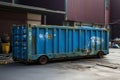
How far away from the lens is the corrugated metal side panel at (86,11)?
81.9 feet

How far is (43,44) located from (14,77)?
4293 millimetres

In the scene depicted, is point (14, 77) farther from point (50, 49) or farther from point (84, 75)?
point (50, 49)

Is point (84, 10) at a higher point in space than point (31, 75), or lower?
higher

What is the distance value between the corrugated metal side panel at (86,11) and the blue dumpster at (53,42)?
8.89m

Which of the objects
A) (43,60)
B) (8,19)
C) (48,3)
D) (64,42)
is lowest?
(43,60)

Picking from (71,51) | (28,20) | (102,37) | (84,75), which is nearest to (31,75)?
(84,75)

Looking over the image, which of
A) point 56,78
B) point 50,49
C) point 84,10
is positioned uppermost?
point 84,10

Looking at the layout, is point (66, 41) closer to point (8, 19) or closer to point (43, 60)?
point (43, 60)

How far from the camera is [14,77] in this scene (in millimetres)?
9312

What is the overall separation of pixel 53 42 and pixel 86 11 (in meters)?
14.7

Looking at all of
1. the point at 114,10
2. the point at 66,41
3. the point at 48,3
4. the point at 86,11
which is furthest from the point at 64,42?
the point at 114,10

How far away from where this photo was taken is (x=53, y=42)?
13.8 m

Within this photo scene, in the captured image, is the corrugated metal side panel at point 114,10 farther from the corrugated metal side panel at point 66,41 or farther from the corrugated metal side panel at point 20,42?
the corrugated metal side panel at point 20,42

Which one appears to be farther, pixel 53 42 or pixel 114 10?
pixel 114 10
